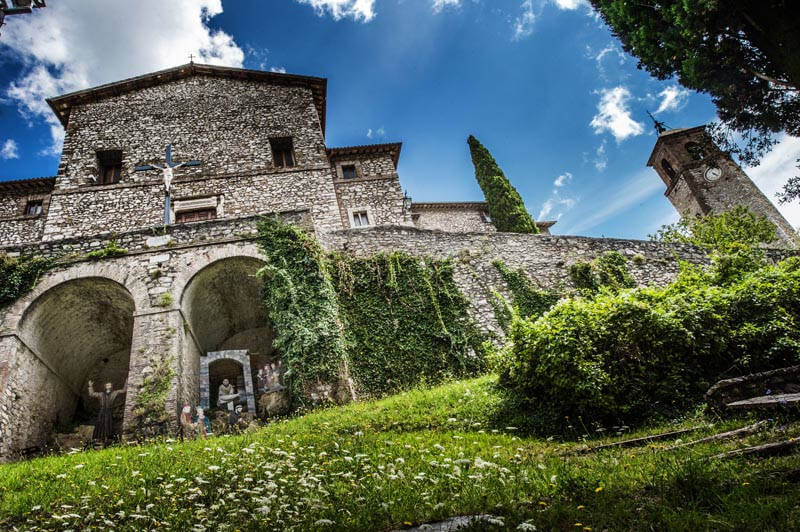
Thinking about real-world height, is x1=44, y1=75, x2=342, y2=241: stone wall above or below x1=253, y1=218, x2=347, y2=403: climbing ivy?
above

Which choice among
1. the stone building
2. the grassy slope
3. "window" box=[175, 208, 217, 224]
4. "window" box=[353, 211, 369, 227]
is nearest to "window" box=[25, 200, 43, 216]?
the stone building

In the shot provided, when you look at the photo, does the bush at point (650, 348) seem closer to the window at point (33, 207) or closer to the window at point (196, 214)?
the window at point (196, 214)

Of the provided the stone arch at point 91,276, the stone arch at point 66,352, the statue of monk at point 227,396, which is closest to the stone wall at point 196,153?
the stone arch at point 66,352

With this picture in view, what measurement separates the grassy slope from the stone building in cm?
405

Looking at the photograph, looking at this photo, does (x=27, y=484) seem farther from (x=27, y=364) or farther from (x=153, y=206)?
(x=153, y=206)

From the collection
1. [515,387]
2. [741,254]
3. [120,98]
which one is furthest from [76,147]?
[741,254]

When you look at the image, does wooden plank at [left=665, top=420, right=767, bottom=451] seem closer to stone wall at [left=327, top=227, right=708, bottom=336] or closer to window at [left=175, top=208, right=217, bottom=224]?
stone wall at [left=327, top=227, right=708, bottom=336]

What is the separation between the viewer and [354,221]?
A: 68.0 feet

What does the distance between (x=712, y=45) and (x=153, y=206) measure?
19.2 metres

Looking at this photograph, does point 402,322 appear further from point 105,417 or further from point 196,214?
point 196,214

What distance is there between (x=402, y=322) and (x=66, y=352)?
29.6 feet

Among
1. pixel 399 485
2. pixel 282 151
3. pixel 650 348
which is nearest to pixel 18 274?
pixel 399 485

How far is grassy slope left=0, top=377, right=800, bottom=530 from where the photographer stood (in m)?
3.19

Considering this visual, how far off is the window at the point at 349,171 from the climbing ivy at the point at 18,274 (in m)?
13.7
